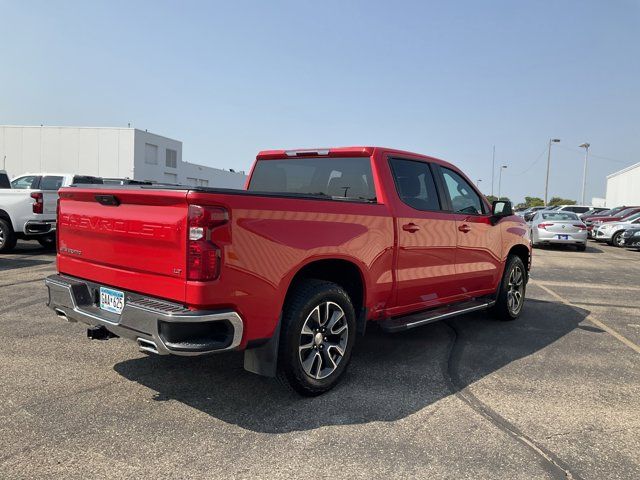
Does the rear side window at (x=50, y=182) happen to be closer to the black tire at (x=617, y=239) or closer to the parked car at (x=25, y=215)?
the parked car at (x=25, y=215)

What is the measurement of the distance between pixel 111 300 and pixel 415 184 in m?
2.93

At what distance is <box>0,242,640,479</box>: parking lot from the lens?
290 cm

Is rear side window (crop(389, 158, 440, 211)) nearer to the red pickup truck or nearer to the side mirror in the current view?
the red pickup truck

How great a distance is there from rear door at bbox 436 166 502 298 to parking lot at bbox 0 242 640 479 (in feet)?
2.24

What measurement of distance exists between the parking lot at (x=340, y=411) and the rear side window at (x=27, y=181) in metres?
10.5

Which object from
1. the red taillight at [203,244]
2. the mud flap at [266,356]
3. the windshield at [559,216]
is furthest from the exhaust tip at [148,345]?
the windshield at [559,216]

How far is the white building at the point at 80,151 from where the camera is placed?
4453 centimetres

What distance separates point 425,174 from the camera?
514 cm

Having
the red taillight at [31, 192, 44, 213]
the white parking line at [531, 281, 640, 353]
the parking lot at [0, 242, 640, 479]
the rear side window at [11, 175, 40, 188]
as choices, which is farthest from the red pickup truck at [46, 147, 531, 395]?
the rear side window at [11, 175, 40, 188]

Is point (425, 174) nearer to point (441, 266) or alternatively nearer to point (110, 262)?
point (441, 266)

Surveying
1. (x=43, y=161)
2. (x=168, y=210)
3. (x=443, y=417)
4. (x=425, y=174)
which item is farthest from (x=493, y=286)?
(x=43, y=161)

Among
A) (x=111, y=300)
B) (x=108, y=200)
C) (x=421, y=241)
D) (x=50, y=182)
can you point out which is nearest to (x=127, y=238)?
(x=108, y=200)

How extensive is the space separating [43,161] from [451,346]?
4913 cm

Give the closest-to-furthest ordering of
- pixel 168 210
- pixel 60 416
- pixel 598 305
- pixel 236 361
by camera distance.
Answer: pixel 168 210 < pixel 60 416 < pixel 236 361 < pixel 598 305
